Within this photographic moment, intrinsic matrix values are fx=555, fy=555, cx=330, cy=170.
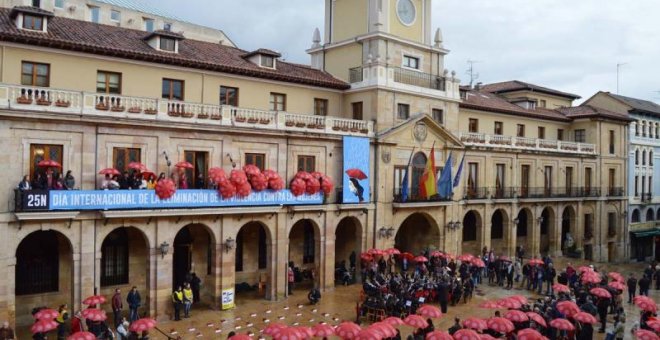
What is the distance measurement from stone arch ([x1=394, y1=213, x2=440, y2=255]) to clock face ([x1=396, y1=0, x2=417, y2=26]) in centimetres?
1282

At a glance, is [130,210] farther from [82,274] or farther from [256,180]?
[256,180]

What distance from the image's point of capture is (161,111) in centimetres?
2494

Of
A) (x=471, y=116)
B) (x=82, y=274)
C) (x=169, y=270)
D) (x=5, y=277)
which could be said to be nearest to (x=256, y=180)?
(x=169, y=270)

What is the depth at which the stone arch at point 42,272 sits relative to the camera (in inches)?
937

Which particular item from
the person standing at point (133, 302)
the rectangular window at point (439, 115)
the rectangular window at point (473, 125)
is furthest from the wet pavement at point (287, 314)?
the rectangular window at point (473, 125)

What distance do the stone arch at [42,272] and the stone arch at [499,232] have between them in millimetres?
30283

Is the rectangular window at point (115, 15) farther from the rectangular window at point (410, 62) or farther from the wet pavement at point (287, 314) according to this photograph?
the wet pavement at point (287, 314)

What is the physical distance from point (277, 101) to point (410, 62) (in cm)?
1017

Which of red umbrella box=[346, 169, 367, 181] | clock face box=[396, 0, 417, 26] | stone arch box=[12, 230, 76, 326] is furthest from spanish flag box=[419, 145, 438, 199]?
stone arch box=[12, 230, 76, 326]

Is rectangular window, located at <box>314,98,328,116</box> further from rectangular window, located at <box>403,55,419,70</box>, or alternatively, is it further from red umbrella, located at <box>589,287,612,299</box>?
red umbrella, located at <box>589,287,612,299</box>

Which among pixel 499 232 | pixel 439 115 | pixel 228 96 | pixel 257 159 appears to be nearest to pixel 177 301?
pixel 257 159

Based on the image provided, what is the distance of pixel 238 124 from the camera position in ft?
90.2

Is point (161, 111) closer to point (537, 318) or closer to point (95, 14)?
point (537, 318)

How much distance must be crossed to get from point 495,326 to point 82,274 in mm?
16372
